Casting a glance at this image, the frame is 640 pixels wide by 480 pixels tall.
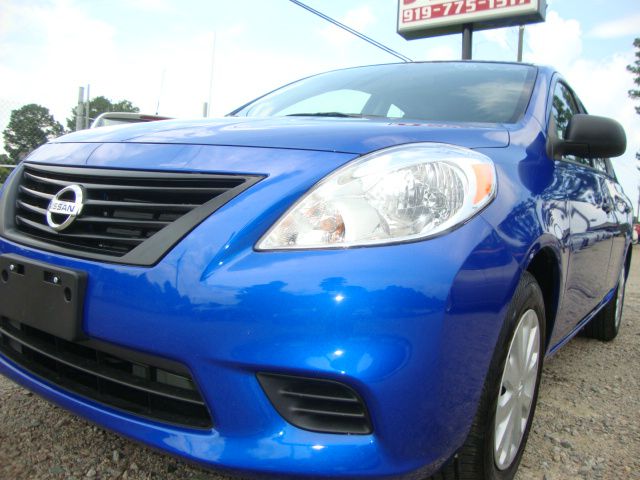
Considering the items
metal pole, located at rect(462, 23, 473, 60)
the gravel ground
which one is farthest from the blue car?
metal pole, located at rect(462, 23, 473, 60)

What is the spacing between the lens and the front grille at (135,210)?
129 cm

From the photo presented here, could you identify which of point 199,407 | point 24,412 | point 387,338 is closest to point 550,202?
point 387,338

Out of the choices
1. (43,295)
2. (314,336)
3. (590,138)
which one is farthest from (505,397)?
(43,295)

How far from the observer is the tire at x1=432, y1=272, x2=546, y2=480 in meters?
1.38

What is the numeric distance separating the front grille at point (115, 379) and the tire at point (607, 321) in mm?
2995

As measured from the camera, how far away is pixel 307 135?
4.78 feet

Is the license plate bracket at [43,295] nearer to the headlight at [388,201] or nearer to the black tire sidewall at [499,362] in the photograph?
the headlight at [388,201]

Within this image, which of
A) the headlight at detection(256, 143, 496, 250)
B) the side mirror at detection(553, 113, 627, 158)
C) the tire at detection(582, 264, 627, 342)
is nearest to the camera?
the headlight at detection(256, 143, 496, 250)

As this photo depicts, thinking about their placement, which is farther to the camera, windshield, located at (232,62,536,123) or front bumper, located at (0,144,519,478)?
windshield, located at (232,62,536,123)

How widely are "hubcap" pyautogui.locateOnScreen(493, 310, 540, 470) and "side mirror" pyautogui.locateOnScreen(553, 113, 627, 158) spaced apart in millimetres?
691

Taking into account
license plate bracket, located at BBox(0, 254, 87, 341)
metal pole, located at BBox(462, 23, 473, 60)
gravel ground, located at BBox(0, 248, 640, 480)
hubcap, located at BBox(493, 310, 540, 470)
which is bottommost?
gravel ground, located at BBox(0, 248, 640, 480)

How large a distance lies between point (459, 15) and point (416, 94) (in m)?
16.4

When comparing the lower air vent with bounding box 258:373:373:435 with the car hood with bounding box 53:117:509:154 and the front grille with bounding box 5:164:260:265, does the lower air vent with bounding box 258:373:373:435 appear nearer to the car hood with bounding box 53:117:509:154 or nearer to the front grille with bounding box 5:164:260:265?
the front grille with bounding box 5:164:260:265

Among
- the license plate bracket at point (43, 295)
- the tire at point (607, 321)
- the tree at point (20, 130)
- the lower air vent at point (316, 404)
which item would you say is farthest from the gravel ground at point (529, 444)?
the tree at point (20, 130)
